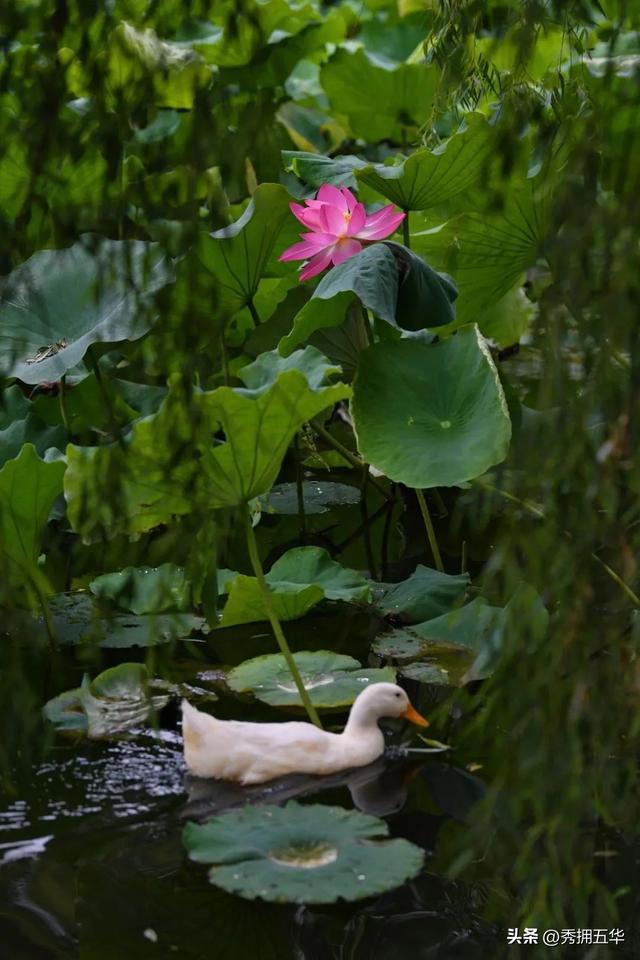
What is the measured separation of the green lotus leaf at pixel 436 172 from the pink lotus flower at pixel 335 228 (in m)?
0.05

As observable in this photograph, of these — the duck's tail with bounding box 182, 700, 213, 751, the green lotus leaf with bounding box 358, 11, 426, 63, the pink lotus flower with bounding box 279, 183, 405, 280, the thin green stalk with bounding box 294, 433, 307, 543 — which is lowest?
the green lotus leaf with bounding box 358, 11, 426, 63

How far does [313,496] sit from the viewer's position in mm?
2979

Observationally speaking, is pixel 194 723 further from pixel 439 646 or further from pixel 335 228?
pixel 335 228

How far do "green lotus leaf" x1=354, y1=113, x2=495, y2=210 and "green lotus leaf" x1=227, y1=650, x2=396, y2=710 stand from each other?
80cm

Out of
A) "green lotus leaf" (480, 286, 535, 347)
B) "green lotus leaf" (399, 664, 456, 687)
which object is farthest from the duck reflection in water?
"green lotus leaf" (480, 286, 535, 347)

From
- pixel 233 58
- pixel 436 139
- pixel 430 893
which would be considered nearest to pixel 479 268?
pixel 436 139

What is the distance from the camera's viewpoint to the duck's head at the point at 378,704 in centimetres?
182

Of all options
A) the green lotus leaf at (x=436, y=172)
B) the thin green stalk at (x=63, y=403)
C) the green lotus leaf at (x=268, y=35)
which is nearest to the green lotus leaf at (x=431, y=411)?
the green lotus leaf at (x=436, y=172)

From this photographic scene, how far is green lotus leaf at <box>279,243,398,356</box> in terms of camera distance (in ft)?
7.32

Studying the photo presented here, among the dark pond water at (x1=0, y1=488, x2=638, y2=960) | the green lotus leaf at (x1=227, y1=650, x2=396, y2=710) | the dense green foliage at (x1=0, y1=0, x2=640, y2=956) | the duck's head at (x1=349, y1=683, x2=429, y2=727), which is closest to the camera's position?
the dense green foliage at (x1=0, y1=0, x2=640, y2=956)

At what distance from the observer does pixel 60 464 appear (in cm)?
200

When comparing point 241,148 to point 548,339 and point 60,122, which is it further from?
point 548,339

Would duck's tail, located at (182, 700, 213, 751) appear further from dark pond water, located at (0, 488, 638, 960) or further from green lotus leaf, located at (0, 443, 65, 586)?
green lotus leaf, located at (0, 443, 65, 586)

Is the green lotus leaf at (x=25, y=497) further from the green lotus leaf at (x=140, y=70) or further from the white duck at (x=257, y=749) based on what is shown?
the green lotus leaf at (x=140, y=70)
